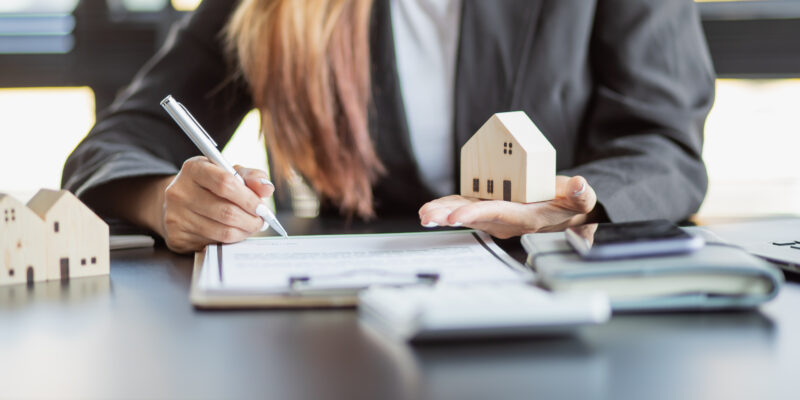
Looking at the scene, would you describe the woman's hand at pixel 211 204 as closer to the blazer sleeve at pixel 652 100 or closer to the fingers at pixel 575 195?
the fingers at pixel 575 195

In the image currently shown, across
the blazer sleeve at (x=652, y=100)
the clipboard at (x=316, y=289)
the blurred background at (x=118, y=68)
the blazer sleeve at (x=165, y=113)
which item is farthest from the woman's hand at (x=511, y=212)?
the blurred background at (x=118, y=68)

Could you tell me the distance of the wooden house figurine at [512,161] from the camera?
0.73 meters

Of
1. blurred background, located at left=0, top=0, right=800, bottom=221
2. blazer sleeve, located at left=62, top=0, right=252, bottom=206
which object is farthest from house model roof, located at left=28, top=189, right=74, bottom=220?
blurred background, located at left=0, top=0, right=800, bottom=221

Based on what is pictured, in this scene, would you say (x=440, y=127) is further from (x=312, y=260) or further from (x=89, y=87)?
(x=89, y=87)

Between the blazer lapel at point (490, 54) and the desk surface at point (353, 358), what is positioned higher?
the blazer lapel at point (490, 54)

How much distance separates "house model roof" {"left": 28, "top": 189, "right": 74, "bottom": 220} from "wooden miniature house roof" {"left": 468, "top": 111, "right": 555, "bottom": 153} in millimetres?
427

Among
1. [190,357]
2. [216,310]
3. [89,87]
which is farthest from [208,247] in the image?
[89,87]

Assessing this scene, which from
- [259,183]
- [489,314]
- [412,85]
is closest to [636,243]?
[489,314]

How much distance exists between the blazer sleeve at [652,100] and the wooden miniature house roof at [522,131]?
22 cm

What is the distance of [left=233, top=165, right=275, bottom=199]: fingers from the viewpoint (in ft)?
2.48

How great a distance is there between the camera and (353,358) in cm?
43

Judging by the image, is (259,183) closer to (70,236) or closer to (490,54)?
(70,236)

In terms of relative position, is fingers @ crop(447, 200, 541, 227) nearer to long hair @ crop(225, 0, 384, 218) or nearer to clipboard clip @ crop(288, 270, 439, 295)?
clipboard clip @ crop(288, 270, 439, 295)

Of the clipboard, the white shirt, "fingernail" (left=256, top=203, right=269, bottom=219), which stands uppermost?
the white shirt
